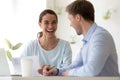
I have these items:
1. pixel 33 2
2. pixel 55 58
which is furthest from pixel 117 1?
pixel 55 58

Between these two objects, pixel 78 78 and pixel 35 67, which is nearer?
pixel 78 78

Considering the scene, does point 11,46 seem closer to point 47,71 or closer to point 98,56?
point 47,71

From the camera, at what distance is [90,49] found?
184 centimetres

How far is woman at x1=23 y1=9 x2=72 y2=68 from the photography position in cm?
256

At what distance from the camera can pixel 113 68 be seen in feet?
6.17

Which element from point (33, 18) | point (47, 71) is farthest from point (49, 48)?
point (33, 18)

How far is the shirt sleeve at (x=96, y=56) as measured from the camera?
5.71 feet

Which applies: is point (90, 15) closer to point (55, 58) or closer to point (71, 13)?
point (71, 13)

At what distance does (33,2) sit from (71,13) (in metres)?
1.64

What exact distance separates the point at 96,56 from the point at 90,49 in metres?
0.10

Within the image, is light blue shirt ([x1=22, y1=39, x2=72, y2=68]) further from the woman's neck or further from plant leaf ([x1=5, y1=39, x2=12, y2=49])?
plant leaf ([x1=5, y1=39, x2=12, y2=49])

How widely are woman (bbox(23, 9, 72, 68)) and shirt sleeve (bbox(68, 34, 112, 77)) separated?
27.9 inches

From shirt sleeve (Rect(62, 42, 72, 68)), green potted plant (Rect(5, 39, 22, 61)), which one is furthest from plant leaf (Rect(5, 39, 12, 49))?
shirt sleeve (Rect(62, 42, 72, 68))

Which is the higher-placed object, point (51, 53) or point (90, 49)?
point (90, 49)
